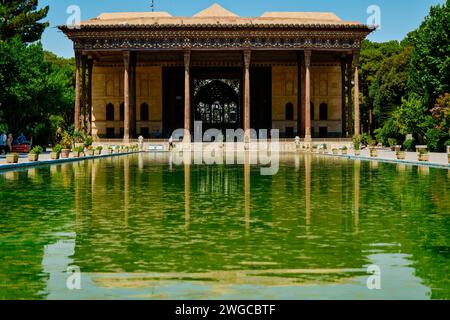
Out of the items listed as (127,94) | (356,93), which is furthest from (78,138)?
(356,93)

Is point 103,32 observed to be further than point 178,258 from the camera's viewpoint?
Yes

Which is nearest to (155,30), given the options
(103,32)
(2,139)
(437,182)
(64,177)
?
(103,32)

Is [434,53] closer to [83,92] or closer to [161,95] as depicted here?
[83,92]

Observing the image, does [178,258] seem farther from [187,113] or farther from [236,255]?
[187,113]

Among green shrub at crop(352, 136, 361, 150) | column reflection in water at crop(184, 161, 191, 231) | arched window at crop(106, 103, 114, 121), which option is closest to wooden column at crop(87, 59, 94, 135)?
arched window at crop(106, 103, 114, 121)

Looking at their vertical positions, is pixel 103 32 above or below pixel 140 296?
above

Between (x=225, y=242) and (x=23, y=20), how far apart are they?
55720mm

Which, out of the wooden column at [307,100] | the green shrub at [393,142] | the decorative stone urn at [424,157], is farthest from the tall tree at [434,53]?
the decorative stone urn at [424,157]

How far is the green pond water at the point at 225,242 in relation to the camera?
721 cm

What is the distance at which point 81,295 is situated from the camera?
6844 millimetres

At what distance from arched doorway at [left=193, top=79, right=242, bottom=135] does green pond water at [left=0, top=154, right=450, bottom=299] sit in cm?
5949

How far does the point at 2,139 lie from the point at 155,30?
22702 millimetres
